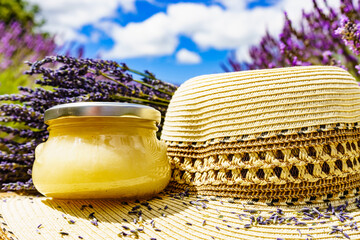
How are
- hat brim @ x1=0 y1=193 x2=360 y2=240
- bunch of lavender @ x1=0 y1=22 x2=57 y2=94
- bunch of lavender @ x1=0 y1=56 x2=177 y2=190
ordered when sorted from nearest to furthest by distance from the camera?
hat brim @ x1=0 y1=193 x2=360 y2=240 < bunch of lavender @ x1=0 y1=56 x2=177 y2=190 < bunch of lavender @ x1=0 y1=22 x2=57 y2=94

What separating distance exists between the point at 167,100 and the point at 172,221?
0.64 metres

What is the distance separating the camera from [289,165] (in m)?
0.70

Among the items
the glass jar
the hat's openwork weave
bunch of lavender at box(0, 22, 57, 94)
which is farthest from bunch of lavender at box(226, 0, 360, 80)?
bunch of lavender at box(0, 22, 57, 94)

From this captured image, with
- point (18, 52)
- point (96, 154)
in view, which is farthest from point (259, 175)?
point (18, 52)

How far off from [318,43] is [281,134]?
→ 5.97 ft

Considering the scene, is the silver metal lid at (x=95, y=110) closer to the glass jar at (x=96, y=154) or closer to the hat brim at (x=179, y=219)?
the glass jar at (x=96, y=154)

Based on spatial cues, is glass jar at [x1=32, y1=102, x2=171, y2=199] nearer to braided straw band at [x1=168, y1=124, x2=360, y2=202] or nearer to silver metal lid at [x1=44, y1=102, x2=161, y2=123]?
silver metal lid at [x1=44, y1=102, x2=161, y2=123]

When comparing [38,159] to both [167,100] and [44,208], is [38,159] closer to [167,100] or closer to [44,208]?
[44,208]

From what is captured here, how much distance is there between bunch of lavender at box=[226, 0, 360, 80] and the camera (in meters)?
1.34

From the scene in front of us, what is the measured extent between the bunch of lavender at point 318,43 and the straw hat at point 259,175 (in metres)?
0.45

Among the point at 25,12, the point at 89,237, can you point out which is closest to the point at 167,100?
the point at 89,237

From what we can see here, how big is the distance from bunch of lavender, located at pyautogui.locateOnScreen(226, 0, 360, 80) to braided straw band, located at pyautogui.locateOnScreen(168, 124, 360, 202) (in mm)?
477

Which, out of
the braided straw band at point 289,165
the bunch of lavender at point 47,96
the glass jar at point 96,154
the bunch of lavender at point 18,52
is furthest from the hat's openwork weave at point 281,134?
the bunch of lavender at point 18,52

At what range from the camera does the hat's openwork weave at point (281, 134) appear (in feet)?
2.32
